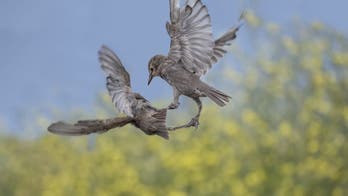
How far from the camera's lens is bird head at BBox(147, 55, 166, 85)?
0.58 m

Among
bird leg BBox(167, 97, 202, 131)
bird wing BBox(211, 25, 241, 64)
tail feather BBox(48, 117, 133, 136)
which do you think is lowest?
tail feather BBox(48, 117, 133, 136)

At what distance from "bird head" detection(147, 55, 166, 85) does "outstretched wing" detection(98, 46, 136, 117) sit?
20mm

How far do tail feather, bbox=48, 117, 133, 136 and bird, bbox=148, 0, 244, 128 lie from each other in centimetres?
4

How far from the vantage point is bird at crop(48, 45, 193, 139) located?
Answer: 52 centimetres

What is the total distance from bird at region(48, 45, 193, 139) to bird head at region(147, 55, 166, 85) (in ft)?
0.08

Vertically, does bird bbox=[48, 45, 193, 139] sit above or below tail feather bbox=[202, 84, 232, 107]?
below

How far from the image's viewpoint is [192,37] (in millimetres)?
546

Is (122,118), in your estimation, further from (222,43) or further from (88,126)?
(222,43)

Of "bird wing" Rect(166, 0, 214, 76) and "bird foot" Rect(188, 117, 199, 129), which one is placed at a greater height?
"bird wing" Rect(166, 0, 214, 76)

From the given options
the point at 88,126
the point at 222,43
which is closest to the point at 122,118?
the point at 88,126

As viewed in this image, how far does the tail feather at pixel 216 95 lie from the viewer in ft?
1.78

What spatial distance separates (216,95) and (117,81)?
0.07 meters

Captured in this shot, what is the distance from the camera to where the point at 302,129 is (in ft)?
23.5

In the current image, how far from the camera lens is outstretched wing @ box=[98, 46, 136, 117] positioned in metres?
0.53
